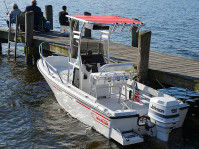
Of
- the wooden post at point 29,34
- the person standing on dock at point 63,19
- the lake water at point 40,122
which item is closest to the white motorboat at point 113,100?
the lake water at point 40,122

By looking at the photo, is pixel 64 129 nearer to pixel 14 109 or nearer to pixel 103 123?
pixel 103 123

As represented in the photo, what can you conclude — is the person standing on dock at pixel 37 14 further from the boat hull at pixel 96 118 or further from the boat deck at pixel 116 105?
the boat deck at pixel 116 105

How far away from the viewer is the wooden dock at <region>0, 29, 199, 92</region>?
28.4 ft

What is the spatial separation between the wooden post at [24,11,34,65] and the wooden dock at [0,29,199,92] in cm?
25

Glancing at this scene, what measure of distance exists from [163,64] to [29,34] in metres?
6.55

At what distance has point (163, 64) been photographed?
10.2 m

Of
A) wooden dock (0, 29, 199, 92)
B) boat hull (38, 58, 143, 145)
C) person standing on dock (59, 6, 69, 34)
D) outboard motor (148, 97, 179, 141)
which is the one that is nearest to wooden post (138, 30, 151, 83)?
wooden dock (0, 29, 199, 92)

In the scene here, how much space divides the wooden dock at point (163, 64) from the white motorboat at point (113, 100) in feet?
2.80

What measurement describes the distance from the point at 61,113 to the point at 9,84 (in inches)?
147

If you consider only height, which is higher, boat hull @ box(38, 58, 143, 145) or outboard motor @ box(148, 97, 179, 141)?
outboard motor @ box(148, 97, 179, 141)

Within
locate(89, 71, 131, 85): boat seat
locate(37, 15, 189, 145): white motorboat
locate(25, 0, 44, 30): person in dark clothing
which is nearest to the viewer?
locate(37, 15, 189, 145): white motorboat

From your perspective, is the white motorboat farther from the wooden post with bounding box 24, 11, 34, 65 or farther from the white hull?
the wooden post with bounding box 24, 11, 34, 65

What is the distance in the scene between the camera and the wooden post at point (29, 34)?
534 inches

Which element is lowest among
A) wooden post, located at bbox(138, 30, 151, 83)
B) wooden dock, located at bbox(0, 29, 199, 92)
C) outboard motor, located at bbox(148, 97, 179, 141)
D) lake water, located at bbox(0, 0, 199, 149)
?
lake water, located at bbox(0, 0, 199, 149)
